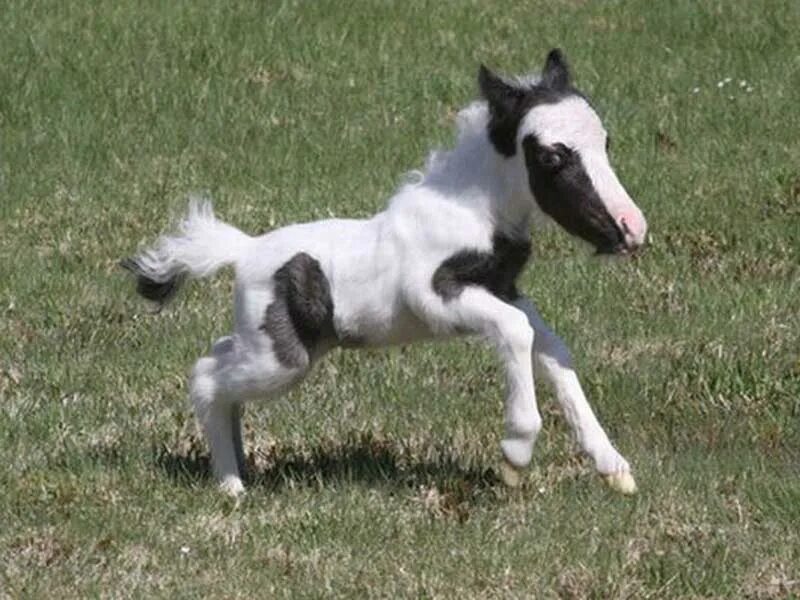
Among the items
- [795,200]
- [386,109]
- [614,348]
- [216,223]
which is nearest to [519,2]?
[386,109]

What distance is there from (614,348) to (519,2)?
7565 mm

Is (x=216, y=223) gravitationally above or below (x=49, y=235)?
above

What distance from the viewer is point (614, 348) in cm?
911

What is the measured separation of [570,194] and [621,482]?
948 mm

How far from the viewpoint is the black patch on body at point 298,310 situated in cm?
717

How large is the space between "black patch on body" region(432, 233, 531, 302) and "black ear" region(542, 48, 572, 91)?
50cm

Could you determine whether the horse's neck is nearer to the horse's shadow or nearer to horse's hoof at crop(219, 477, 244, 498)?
the horse's shadow

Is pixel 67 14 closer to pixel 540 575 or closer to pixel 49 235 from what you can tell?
pixel 49 235

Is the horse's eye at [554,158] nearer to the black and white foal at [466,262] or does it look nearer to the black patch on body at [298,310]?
the black and white foal at [466,262]

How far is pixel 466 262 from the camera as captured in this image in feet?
22.8

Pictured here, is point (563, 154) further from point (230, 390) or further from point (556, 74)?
point (230, 390)

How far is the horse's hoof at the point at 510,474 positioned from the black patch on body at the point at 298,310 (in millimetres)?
703

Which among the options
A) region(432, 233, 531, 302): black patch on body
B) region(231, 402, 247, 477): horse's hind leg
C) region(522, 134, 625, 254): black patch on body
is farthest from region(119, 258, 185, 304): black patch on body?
region(522, 134, 625, 254): black patch on body

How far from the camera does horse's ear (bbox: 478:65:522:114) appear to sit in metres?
7.02
